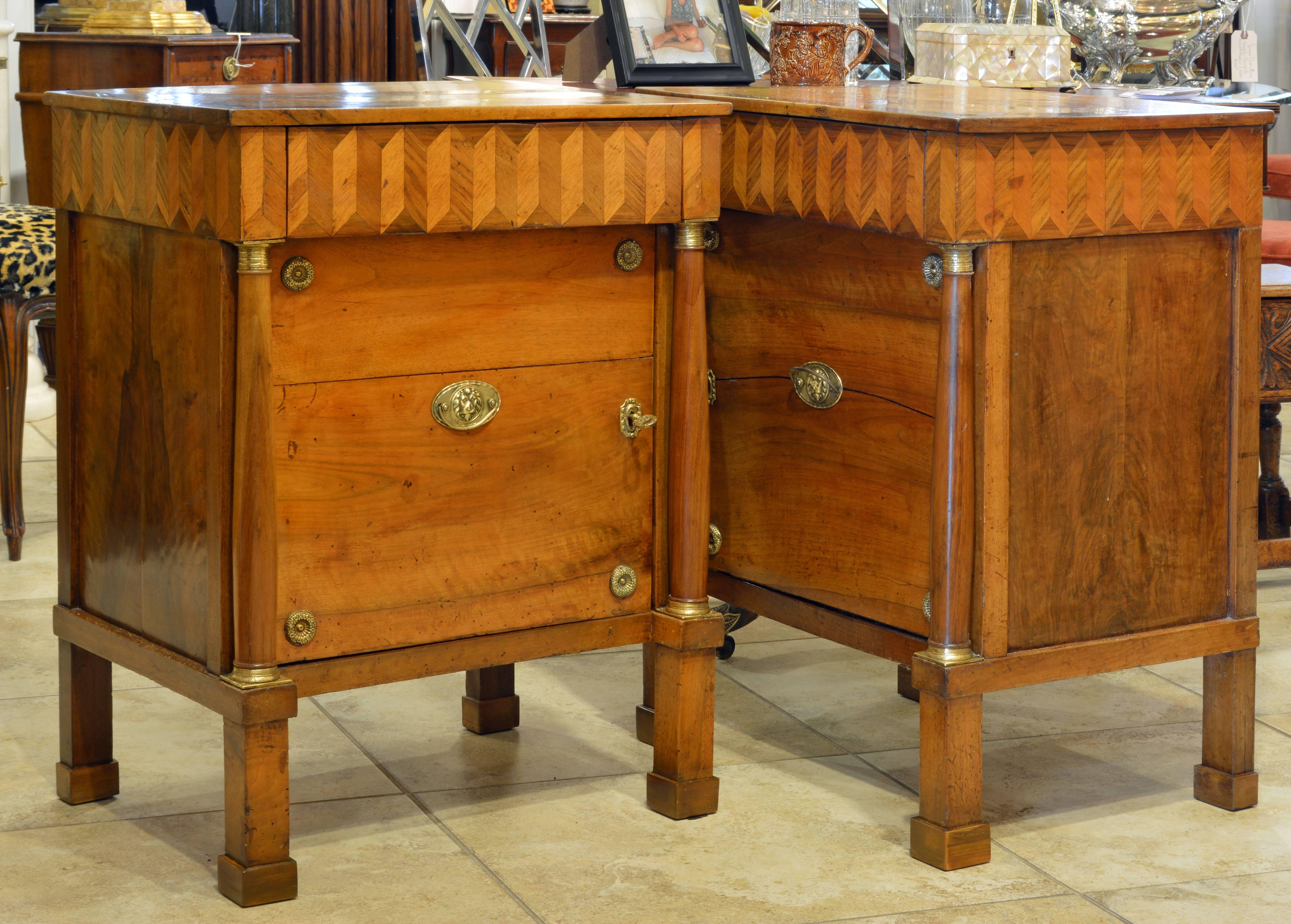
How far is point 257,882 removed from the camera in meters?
1.86

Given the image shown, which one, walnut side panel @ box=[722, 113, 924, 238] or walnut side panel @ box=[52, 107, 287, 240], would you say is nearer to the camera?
walnut side panel @ box=[52, 107, 287, 240]

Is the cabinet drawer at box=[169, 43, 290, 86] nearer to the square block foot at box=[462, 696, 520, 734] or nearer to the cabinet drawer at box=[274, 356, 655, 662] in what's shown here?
the square block foot at box=[462, 696, 520, 734]

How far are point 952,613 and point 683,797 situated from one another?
16.4 inches

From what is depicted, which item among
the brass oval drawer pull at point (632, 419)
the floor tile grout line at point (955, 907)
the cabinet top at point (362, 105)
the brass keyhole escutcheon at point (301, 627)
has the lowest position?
the floor tile grout line at point (955, 907)

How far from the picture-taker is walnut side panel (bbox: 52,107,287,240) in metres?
1.71

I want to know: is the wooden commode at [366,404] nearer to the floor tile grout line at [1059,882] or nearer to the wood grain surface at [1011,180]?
the wood grain surface at [1011,180]

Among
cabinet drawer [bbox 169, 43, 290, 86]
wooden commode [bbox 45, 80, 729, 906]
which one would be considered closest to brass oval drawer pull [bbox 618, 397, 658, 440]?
wooden commode [bbox 45, 80, 729, 906]

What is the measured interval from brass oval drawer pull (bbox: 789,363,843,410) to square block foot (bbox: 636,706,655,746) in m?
0.52

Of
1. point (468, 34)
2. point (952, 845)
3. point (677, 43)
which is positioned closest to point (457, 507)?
point (952, 845)

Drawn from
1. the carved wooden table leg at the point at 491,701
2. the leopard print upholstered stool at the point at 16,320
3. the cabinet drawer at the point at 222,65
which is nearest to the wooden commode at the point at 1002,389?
the carved wooden table leg at the point at 491,701

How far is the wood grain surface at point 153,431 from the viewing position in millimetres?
1806

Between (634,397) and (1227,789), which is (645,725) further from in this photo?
(1227,789)

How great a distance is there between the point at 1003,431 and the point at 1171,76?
1758mm

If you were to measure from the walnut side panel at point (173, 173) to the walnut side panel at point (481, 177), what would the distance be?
0.03 m
